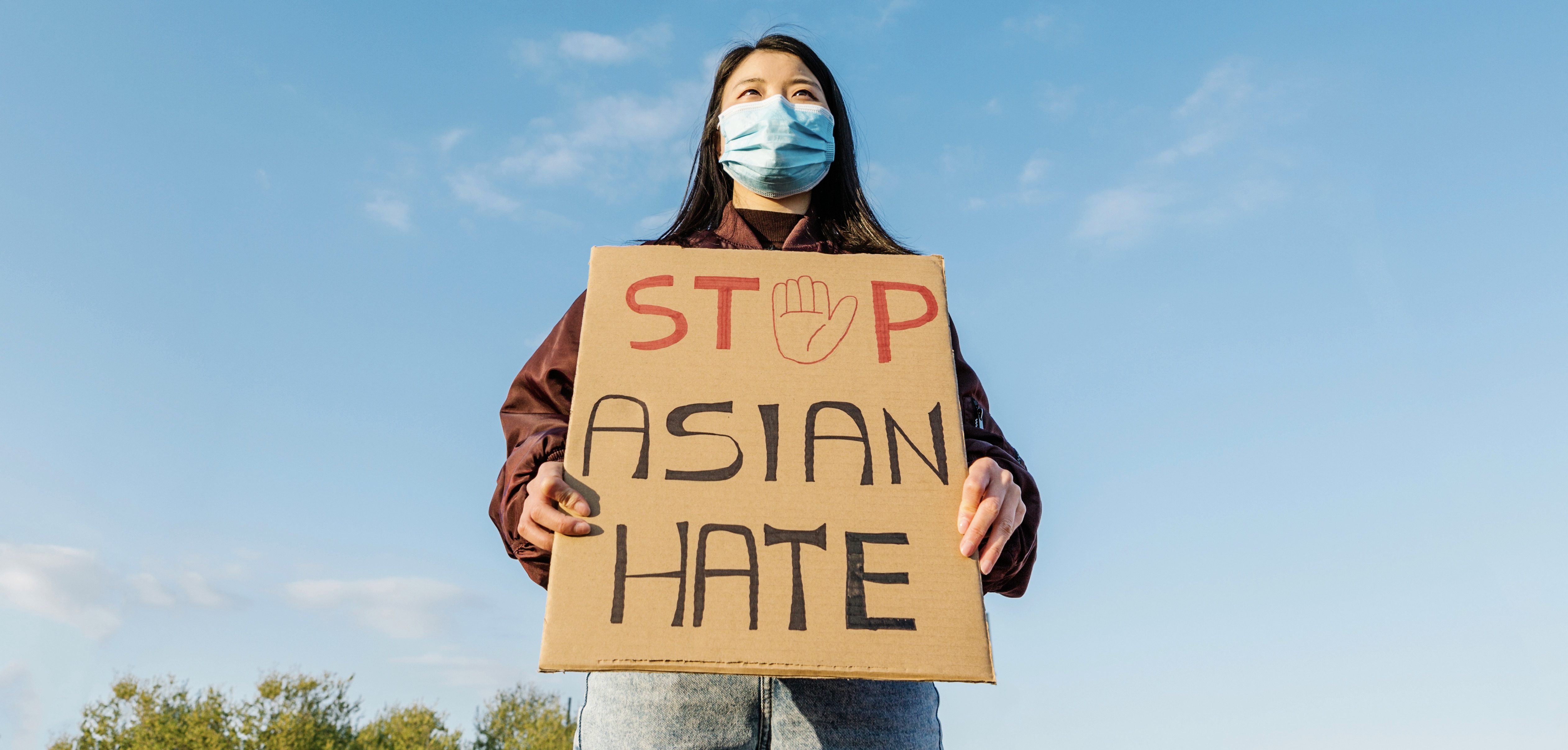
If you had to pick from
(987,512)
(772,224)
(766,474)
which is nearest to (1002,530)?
(987,512)

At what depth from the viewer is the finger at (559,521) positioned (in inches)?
72.2

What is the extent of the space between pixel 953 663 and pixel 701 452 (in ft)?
2.19

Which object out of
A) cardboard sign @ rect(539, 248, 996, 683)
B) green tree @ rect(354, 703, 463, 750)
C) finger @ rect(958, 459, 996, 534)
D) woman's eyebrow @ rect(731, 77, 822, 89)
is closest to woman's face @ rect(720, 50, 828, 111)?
woman's eyebrow @ rect(731, 77, 822, 89)

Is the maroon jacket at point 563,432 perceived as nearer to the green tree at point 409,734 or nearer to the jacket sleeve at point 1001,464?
the jacket sleeve at point 1001,464

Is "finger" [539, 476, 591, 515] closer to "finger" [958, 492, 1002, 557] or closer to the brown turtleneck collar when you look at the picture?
"finger" [958, 492, 1002, 557]

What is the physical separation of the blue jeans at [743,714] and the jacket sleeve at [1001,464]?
0.36 metres

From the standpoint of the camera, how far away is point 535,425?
7.33 feet

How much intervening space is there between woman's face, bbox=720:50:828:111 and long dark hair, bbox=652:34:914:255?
0.07 metres

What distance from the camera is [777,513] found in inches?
74.8

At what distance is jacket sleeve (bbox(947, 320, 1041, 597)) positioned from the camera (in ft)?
6.76

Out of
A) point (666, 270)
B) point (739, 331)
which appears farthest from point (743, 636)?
point (666, 270)

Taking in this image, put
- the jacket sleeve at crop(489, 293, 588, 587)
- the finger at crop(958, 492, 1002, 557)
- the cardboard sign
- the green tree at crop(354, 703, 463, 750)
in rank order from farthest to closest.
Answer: the green tree at crop(354, 703, 463, 750), the jacket sleeve at crop(489, 293, 588, 587), the finger at crop(958, 492, 1002, 557), the cardboard sign

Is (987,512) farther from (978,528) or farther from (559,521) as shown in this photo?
(559,521)

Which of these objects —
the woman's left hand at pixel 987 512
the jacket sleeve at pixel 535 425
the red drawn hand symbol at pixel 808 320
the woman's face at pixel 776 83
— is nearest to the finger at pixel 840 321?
the red drawn hand symbol at pixel 808 320
